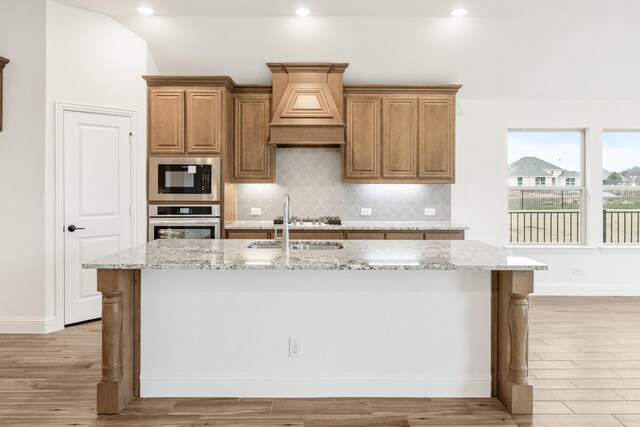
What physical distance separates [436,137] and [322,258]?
10.4 ft

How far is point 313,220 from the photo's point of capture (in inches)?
226

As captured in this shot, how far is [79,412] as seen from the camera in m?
2.76

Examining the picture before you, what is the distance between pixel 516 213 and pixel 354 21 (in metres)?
3.11

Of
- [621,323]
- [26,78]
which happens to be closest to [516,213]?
[621,323]

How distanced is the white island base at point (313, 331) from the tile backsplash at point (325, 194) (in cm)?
293

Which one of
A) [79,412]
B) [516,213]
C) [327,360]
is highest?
[516,213]

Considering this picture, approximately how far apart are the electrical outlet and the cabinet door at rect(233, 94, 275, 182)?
2.82 m

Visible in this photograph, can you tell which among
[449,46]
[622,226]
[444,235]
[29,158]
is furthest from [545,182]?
[29,158]

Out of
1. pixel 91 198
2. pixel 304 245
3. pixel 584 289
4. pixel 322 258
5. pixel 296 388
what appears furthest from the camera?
pixel 584 289

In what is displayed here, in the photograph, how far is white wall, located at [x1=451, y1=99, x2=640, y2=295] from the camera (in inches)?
233

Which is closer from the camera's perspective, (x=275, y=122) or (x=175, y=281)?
(x=175, y=281)

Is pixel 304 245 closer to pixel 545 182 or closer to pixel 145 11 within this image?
pixel 145 11

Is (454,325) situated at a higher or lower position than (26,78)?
lower

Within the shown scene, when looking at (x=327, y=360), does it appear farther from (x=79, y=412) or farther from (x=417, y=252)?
(x=79, y=412)
